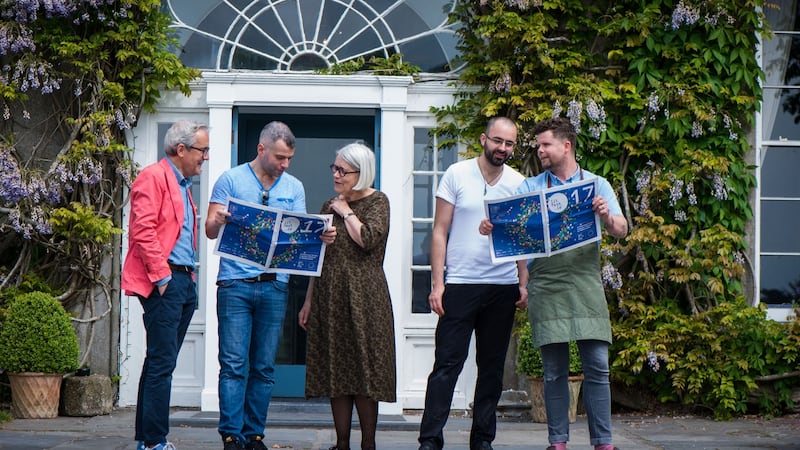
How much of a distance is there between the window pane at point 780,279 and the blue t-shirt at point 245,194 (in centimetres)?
433

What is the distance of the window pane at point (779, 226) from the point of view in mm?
7699

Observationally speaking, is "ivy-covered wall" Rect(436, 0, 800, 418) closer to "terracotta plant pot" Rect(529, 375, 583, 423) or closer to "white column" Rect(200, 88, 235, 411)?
"terracotta plant pot" Rect(529, 375, 583, 423)

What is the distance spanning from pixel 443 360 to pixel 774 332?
3377 millimetres

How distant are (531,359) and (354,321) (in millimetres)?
2580

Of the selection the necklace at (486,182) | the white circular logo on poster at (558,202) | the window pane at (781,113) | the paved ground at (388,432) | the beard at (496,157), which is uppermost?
the window pane at (781,113)

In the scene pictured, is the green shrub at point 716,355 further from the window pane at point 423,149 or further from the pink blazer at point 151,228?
the pink blazer at point 151,228

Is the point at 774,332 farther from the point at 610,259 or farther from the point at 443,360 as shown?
the point at 443,360

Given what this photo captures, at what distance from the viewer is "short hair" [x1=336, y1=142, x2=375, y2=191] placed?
475cm

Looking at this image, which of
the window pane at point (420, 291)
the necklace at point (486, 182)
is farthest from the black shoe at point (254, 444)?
the window pane at point (420, 291)

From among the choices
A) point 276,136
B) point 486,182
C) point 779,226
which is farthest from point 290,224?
point 779,226

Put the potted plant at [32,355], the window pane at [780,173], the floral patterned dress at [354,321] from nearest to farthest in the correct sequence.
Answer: the floral patterned dress at [354,321] < the potted plant at [32,355] < the window pane at [780,173]

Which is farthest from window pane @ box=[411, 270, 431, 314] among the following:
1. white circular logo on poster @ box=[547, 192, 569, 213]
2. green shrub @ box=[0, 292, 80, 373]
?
white circular logo on poster @ box=[547, 192, 569, 213]

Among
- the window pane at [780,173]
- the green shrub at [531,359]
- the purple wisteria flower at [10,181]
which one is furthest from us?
the window pane at [780,173]

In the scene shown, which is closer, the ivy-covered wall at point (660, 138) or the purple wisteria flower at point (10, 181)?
the purple wisteria flower at point (10, 181)
